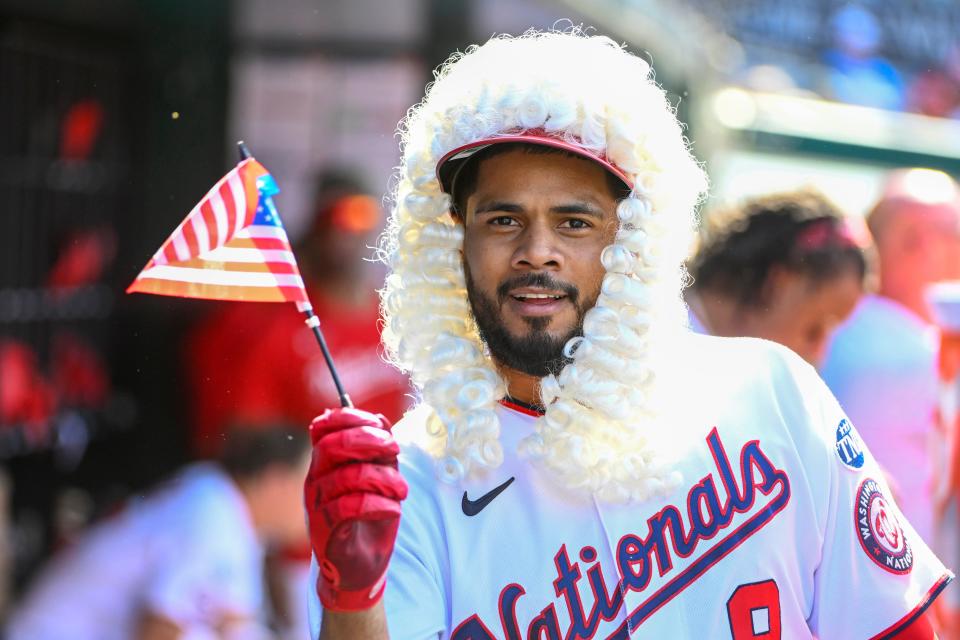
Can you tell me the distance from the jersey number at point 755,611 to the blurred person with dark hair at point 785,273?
139 cm

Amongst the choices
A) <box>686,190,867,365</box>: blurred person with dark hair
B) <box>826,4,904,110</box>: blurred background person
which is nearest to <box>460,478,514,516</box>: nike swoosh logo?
<box>686,190,867,365</box>: blurred person with dark hair

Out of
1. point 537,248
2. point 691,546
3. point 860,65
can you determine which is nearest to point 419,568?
point 691,546

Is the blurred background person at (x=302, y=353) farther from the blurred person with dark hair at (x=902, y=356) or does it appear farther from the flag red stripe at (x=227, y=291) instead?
the flag red stripe at (x=227, y=291)

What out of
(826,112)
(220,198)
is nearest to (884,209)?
(220,198)

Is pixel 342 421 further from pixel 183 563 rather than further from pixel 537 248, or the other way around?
pixel 183 563

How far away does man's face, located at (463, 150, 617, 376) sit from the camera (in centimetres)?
213

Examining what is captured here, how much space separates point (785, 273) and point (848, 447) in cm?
140

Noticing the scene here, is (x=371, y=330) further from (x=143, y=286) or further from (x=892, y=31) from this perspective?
(x=892, y=31)

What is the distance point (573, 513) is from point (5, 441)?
12.6 feet

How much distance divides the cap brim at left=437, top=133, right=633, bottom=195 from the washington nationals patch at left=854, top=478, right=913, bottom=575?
62 cm

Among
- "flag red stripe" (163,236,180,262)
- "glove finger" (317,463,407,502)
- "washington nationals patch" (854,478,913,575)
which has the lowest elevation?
"washington nationals patch" (854,478,913,575)

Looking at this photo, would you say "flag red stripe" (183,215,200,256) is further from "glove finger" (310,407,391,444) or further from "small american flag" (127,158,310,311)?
"glove finger" (310,407,391,444)

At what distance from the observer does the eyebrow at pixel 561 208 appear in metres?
2.14

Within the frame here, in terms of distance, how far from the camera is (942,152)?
902 cm
